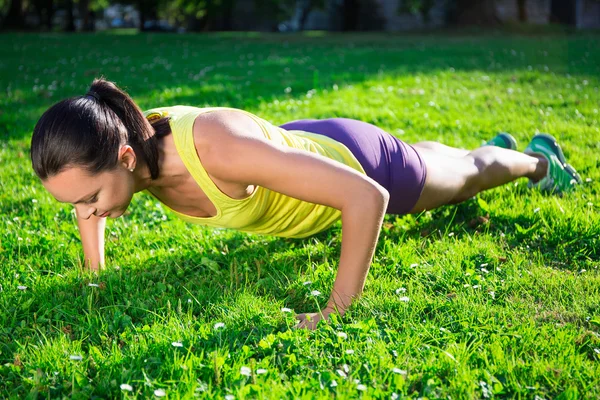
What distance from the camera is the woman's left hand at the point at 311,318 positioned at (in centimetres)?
299

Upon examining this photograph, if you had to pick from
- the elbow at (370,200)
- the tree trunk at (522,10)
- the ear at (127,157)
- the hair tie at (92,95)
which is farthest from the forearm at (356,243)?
the tree trunk at (522,10)

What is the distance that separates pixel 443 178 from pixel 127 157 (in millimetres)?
2265

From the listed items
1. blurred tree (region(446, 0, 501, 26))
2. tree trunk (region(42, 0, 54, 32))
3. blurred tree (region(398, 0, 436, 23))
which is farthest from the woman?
tree trunk (region(42, 0, 54, 32))

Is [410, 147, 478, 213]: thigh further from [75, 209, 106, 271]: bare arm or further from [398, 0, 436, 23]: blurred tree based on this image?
[398, 0, 436, 23]: blurred tree

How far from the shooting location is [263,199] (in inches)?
142

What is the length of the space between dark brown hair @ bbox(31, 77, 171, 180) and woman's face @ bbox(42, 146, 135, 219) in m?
0.04

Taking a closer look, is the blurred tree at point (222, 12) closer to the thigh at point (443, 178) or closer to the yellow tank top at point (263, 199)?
the thigh at point (443, 178)

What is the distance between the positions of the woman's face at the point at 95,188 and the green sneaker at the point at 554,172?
131 inches

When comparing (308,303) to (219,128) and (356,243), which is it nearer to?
(356,243)

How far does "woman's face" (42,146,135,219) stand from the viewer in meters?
2.91

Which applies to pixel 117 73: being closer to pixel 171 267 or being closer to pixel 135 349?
pixel 171 267

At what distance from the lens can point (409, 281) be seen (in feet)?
11.4

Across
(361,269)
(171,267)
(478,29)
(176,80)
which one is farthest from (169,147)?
(478,29)

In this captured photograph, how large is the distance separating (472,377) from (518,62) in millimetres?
12590
